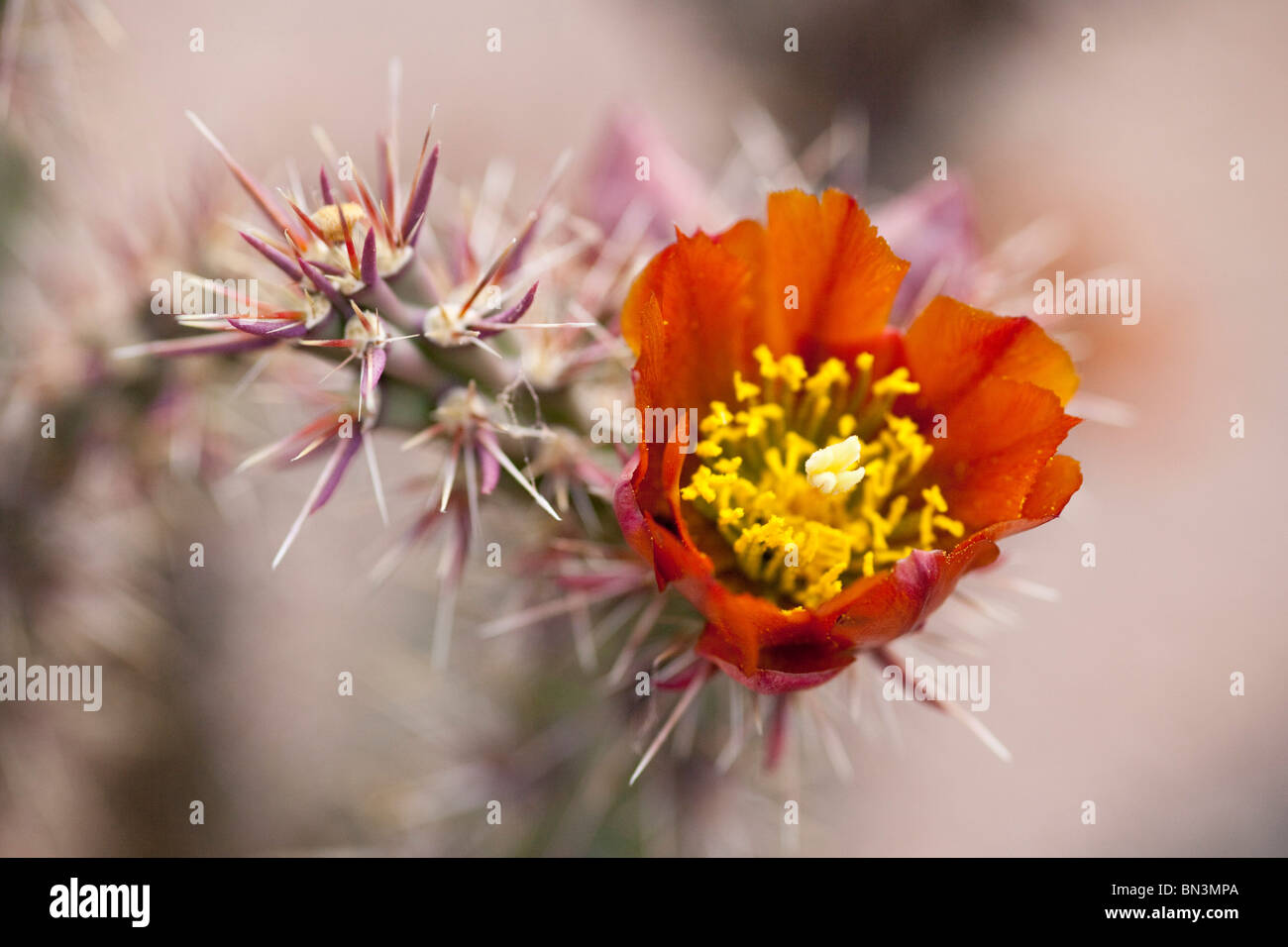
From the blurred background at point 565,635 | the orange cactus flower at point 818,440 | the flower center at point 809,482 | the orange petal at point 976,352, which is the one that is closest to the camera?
the orange cactus flower at point 818,440

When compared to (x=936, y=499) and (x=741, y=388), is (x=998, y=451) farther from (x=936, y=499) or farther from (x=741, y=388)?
(x=741, y=388)

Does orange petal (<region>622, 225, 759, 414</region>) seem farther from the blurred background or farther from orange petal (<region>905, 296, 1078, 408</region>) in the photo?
the blurred background

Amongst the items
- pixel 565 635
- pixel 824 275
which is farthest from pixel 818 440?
pixel 565 635

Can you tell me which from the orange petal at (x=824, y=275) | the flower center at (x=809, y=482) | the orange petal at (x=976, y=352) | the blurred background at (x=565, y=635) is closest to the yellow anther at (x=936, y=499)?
the flower center at (x=809, y=482)

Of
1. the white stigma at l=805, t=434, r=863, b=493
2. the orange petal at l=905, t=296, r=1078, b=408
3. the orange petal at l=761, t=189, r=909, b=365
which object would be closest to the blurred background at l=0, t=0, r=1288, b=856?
the orange petal at l=761, t=189, r=909, b=365

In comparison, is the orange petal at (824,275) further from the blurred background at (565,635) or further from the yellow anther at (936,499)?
the blurred background at (565,635)

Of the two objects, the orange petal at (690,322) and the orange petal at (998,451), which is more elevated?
the orange petal at (690,322)
